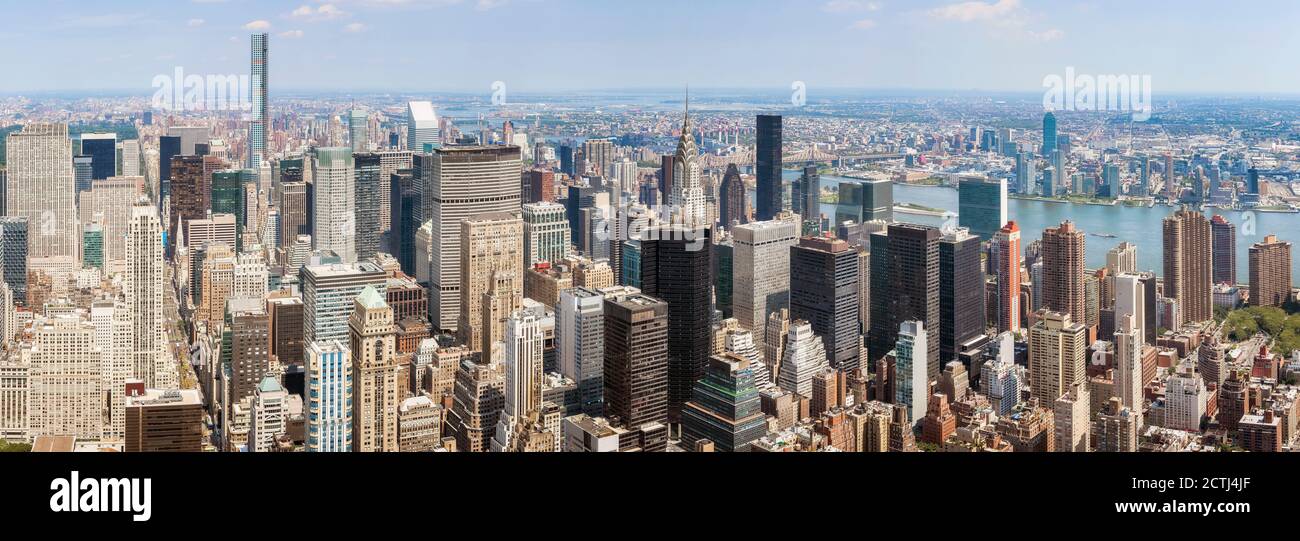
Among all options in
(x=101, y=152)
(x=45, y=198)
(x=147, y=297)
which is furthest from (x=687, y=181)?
(x=45, y=198)

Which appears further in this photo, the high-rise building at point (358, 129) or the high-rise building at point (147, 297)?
the high-rise building at point (358, 129)

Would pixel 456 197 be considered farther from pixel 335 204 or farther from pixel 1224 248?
pixel 1224 248

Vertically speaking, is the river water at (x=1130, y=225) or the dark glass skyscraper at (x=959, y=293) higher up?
the river water at (x=1130, y=225)

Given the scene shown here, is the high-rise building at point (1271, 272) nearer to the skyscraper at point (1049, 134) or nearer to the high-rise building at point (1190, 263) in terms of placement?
the high-rise building at point (1190, 263)

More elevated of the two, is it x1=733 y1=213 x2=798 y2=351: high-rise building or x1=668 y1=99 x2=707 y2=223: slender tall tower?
x1=668 y1=99 x2=707 y2=223: slender tall tower

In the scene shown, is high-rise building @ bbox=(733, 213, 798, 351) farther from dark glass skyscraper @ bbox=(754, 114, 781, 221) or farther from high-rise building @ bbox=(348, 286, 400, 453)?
high-rise building @ bbox=(348, 286, 400, 453)

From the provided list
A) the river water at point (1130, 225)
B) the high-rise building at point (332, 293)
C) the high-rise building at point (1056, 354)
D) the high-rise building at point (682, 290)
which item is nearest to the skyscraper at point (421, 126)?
the high-rise building at point (332, 293)

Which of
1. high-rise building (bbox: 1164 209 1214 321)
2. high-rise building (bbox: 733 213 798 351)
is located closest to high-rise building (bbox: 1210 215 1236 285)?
high-rise building (bbox: 1164 209 1214 321)
